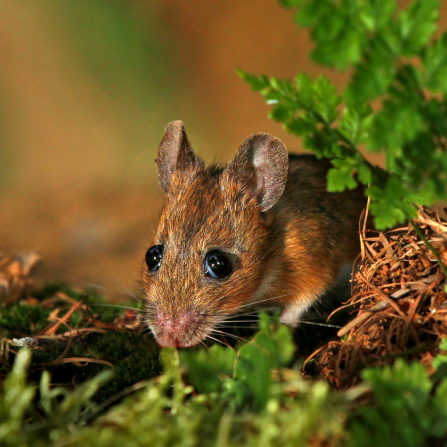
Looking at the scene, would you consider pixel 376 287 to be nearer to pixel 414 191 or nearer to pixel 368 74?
pixel 414 191

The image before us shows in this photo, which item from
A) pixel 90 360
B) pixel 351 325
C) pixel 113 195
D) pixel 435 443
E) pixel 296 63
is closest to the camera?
pixel 435 443

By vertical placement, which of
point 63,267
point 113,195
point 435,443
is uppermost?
point 113,195

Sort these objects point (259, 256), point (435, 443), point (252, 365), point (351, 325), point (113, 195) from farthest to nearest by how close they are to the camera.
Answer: point (113, 195)
point (259, 256)
point (351, 325)
point (252, 365)
point (435, 443)

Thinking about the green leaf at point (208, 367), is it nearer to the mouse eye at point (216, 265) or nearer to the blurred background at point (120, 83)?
the mouse eye at point (216, 265)

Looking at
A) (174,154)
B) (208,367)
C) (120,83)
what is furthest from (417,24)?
(120,83)

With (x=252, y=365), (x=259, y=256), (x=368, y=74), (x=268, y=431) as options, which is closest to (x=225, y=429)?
(x=268, y=431)

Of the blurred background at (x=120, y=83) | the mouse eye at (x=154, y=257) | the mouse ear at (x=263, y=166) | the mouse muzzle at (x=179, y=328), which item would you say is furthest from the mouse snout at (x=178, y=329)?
the blurred background at (x=120, y=83)

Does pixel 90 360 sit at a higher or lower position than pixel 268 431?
higher

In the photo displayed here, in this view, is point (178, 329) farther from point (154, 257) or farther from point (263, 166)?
point (263, 166)
